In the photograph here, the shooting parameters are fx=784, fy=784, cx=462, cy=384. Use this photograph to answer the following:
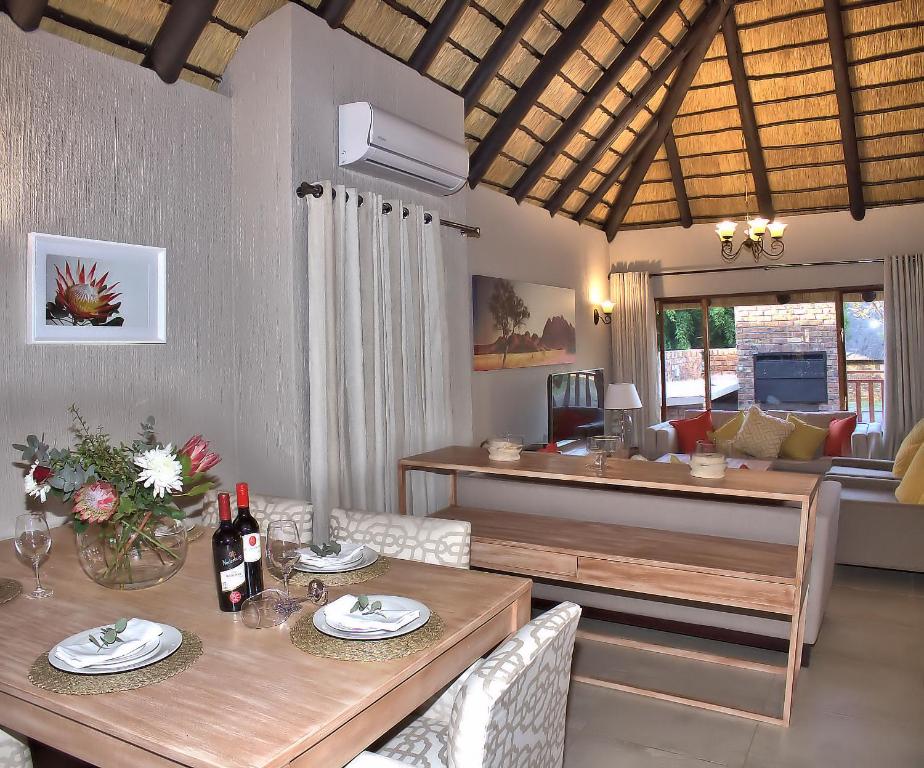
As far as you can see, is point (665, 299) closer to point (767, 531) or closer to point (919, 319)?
point (919, 319)

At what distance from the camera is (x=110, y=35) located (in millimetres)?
3082

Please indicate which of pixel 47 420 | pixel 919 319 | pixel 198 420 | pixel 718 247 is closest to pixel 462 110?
pixel 198 420

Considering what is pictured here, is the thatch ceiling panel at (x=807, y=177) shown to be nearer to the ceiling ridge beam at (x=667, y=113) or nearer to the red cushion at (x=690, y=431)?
the ceiling ridge beam at (x=667, y=113)

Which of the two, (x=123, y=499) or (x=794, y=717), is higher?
(x=123, y=499)

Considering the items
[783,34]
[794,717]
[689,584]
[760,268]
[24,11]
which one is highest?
[783,34]

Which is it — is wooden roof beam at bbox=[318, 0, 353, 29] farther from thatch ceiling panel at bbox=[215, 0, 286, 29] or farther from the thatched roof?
thatch ceiling panel at bbox=[215, 0, 286, 29]

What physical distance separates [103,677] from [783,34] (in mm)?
6801

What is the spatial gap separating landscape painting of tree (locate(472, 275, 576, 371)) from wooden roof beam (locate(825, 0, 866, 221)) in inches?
107

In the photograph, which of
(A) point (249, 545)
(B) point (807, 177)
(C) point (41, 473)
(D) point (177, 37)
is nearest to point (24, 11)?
(D) point (177, 37)

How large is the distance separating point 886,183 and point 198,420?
6707 millimetres

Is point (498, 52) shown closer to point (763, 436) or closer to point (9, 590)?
point (763, 436)

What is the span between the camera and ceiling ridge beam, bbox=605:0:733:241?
6016 millimetres

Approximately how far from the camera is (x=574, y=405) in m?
7.20

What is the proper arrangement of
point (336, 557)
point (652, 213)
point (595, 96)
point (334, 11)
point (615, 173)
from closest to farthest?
point (336, 557), point (334, 11), point (595, 96), point (615, 173), point (652, 213)
